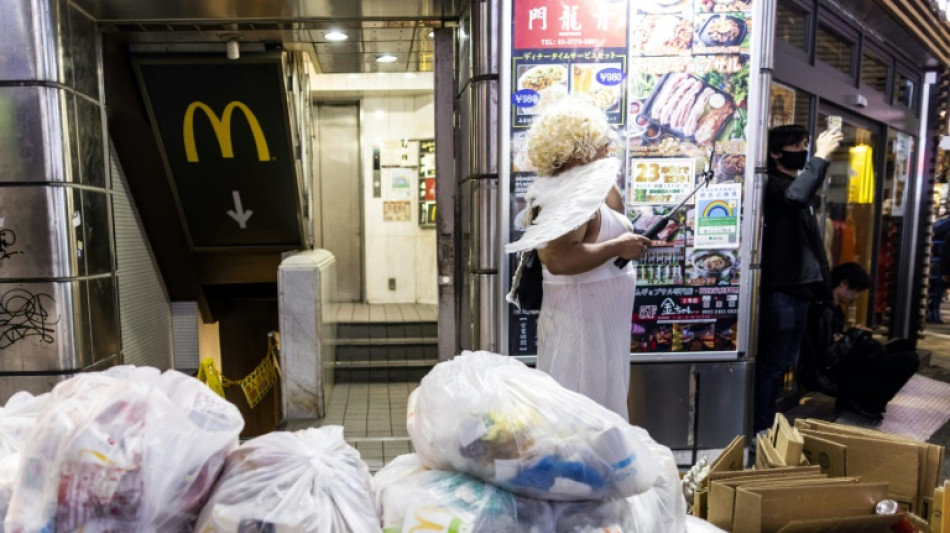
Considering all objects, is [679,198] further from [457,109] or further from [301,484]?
[301,484]

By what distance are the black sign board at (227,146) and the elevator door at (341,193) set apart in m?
2.17

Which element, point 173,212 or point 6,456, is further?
point 173,212

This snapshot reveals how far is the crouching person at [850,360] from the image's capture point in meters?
4.62

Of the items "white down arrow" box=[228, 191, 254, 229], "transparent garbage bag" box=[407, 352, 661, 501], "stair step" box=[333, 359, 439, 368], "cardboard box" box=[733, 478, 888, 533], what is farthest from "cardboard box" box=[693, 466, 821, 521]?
"white down arrow" box=[228, 191, 254, 229]

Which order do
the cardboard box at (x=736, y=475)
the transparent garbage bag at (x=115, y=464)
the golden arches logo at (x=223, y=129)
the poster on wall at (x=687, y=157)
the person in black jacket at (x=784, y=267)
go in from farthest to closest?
the golden arches logo at (x=223, y=129)
the person in black jacket at (x=784, y=267)
the poster on wall at (x=687, y=157)
the cardboard box at (x=736, y=475)
the transparent garbage bag at (x=115, y=464)

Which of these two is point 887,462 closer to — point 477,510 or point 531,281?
point 531,281

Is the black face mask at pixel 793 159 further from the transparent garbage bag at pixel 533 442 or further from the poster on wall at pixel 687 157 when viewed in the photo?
the transparent garbage bag at pixel 533 442

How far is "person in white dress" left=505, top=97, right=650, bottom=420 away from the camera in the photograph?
2.35 meters

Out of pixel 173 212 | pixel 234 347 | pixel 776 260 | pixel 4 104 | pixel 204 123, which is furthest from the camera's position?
pixel 234 347

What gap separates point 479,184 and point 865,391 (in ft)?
12.1

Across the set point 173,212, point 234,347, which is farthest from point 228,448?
point 234,347

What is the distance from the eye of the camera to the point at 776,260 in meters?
3.90

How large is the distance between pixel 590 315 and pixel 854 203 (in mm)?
5108

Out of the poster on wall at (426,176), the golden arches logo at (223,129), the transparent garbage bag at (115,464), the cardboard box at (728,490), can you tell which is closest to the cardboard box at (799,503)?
the cardboard box at (728,490)
